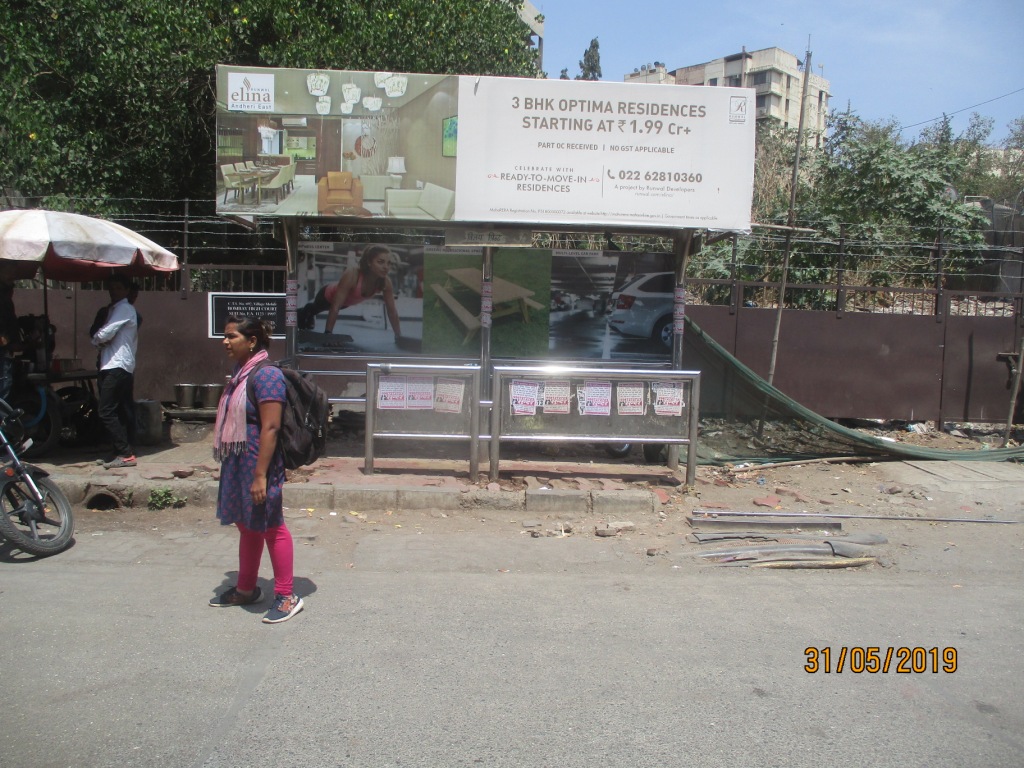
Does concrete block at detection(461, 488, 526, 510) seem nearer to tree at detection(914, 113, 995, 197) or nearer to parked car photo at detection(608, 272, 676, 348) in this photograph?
parked car photo at detection(608, 272, 676, 348)

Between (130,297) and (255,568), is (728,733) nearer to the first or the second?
(255,568)

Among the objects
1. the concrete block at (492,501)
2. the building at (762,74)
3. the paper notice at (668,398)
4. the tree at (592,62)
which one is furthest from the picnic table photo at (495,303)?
the building at (762,74)

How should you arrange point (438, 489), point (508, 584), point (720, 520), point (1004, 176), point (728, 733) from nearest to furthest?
point (728, 733), point (508, 584), point (720, 520), point (438, 489), point (1004, 176)

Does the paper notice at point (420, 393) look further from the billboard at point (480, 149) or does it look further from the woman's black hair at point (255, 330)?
the woman's black hair at point (255, 330)

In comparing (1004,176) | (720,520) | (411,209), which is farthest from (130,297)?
(1004,176)

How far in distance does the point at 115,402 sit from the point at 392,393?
2.73 metres

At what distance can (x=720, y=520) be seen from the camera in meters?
6.75

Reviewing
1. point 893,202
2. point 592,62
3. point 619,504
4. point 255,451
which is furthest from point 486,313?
point 592,62

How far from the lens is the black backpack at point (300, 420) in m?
4.57

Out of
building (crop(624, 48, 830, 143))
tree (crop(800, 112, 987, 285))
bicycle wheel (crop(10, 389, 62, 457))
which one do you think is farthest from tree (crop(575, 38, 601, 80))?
bicycle wheel (crop(10, 389, 62, 457))

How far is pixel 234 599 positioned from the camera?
4875 mm

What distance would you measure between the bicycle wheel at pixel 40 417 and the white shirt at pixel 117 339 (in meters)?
0.73

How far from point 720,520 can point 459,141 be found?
13.2ft
